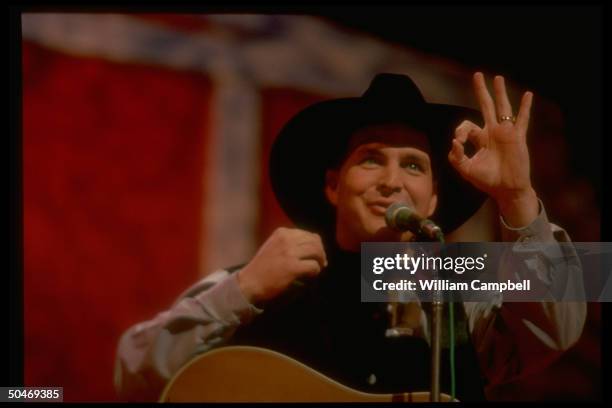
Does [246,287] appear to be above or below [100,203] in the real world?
below

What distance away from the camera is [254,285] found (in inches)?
80.5

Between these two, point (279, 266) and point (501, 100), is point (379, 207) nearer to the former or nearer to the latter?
point (279, 266)

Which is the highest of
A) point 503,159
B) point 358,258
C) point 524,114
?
point 524,114

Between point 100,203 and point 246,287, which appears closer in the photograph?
point 246,287

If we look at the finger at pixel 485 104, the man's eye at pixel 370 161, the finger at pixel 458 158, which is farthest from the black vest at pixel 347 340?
the finger at pixel 485 104

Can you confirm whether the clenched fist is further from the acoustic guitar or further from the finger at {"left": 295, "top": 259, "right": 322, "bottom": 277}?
the acoustic guitar

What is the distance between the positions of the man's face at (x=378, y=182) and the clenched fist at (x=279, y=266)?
0.39ft

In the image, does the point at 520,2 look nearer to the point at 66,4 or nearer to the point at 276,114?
the point at 276,114

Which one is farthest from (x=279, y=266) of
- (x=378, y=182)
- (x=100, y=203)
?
(x=100, y=203)

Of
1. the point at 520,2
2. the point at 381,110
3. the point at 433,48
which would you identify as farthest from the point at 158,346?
the point at 520,2

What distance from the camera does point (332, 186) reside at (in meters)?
2.16

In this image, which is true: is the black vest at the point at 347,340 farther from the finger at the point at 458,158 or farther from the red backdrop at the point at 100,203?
the red backdrop at the point at 100,203

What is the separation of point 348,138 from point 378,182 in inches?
6.3

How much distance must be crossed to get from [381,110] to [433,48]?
18.4 inches
